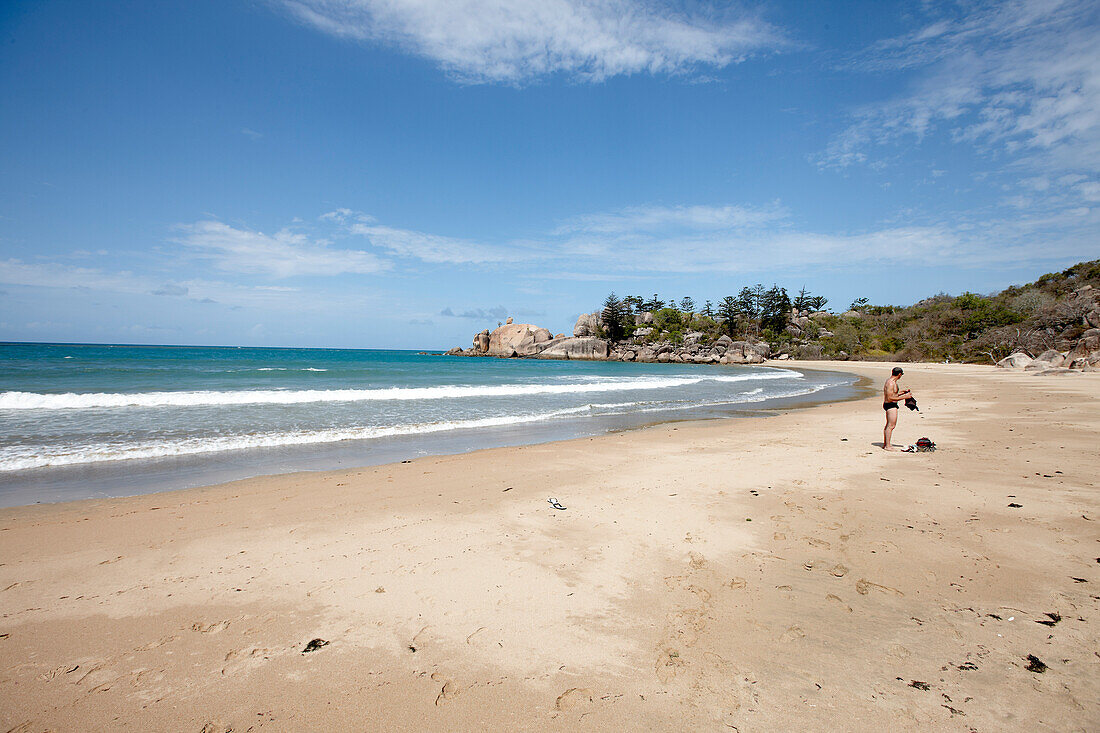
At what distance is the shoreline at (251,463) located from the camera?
688 centimetres

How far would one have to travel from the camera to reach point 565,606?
3492mm

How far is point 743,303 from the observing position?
91.6m

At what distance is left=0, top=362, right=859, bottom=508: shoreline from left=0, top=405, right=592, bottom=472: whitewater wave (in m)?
0.31

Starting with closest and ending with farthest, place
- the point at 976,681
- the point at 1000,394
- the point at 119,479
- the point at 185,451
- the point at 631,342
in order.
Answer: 1. the point at 976,681
2. the point at 119,479
3. the point at 185,451
4. the point at 1000,394
5. the point at 631,342

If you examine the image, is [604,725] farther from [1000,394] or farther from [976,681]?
[1000,394]

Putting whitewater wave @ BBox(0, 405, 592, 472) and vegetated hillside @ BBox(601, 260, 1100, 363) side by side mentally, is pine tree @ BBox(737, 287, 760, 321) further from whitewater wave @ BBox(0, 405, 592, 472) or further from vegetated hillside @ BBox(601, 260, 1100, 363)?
whitewater wave @ BBox(0, 405, 592, 472)

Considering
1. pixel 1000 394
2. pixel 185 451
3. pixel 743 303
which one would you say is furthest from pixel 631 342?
pixel 185 451

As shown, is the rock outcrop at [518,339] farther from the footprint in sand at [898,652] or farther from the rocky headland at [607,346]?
the footprint in sand at [898,652]

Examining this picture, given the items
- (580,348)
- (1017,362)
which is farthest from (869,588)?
(580,348)

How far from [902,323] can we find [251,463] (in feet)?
267

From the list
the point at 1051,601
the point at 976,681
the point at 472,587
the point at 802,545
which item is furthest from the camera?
the point at 802,545

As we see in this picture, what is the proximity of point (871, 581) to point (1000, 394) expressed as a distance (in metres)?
21.3

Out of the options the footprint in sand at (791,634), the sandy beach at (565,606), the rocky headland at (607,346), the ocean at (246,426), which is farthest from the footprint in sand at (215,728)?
the rocky headland at (607,346)

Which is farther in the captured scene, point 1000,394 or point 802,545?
point 1000,394
